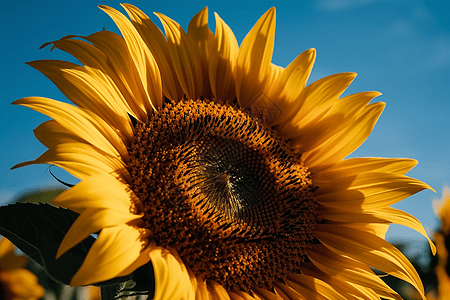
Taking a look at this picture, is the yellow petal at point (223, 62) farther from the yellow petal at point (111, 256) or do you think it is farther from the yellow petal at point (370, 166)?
the yellow petal at point (111, 256)

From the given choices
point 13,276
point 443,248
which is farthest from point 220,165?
point 443,248

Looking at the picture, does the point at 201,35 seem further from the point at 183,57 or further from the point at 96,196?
the point at 96,196

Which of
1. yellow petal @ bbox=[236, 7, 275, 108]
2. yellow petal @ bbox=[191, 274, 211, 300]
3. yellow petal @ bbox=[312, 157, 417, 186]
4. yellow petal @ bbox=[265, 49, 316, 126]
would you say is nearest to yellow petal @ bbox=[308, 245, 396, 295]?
yellow petal @ bbox=[312, 157, 417, 186]

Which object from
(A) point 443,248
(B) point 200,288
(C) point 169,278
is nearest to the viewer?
(C) point 169,278

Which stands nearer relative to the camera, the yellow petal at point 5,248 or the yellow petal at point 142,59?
the yellow petal at point 142,59

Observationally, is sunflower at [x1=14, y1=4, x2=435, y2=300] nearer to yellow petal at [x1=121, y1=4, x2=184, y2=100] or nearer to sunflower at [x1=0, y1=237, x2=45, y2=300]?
yellow petal at [x1=121, y1=4, x2=184, y2=100]

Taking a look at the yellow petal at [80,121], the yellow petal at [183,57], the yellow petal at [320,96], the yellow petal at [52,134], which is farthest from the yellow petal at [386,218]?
the yellow petal at [52,134]
